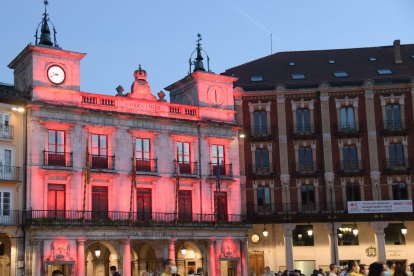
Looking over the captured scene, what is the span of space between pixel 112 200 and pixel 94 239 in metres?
3.05

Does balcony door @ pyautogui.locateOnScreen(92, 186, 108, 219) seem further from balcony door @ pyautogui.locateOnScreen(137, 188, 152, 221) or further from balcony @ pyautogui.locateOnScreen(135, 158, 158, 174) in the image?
balcony @ pyautogui.locateOnScreen(135, 158, 158, 174)

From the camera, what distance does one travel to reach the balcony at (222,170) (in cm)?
4812

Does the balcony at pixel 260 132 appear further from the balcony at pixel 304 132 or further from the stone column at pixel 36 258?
the stone column at pixel 36 258

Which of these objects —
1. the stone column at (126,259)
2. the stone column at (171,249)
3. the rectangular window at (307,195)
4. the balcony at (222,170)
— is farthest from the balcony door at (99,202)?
the rectangular window at (307,195)

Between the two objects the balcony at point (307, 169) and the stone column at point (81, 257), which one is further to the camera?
the balcony at point (307, 169)

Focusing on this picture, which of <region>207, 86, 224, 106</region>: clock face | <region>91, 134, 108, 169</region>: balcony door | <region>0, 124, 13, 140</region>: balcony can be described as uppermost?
<region>207, 86, 224, 106</region>: clock face

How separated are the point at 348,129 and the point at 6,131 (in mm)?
26287

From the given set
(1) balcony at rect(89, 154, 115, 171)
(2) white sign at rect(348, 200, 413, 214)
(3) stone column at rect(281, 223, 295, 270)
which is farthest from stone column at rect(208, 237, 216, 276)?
(2) white sign at rect(348, 200, 413, 214)

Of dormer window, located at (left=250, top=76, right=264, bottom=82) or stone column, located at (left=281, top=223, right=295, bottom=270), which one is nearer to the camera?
stone column, located at (left=281, top=223, right=295, bottom=270)

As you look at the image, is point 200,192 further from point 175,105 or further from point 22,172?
point 22,172

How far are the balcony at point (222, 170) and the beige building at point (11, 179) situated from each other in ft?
44.1

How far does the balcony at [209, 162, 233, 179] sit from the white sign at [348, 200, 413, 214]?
9607mm

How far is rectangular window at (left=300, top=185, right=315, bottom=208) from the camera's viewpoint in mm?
52906

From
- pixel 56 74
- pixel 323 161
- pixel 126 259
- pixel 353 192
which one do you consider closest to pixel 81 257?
pixel 126 259
